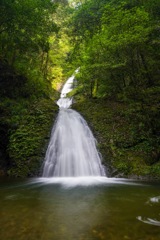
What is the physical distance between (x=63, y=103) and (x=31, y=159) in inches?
437

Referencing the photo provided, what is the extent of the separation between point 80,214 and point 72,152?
593 centimetres

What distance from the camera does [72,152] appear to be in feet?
32.9

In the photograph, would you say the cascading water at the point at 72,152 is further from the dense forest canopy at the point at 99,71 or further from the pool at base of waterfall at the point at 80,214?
the pool at base of waterfall at the point at 80,214

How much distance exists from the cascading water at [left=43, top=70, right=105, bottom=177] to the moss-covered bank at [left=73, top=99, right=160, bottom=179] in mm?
410

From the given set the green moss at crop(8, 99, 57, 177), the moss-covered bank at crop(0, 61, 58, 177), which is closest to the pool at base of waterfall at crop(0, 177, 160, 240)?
the green moss at crop(8, 99, 57, 177)

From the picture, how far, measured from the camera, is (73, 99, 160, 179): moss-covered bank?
9.02 m

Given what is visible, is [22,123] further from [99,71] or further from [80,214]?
[80,214]

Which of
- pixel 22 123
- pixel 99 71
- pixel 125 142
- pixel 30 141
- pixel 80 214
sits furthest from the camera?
pixel 99 71

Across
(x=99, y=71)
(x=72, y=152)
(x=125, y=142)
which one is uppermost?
(x=99, y=71)

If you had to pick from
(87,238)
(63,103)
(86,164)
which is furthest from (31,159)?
(63,103)

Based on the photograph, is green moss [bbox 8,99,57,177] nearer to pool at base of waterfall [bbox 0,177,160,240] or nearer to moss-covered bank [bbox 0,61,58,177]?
moss-covered bank [bbox 0,61,58,177]

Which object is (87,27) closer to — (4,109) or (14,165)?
(4,109)

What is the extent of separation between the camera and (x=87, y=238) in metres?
3.04

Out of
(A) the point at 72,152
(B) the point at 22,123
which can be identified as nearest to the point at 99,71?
(A) the point at 72,152
